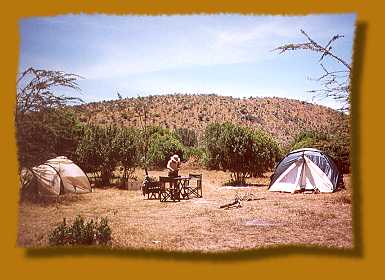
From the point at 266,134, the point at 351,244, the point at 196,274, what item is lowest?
the point at 196,274

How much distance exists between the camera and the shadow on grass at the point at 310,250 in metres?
5.86

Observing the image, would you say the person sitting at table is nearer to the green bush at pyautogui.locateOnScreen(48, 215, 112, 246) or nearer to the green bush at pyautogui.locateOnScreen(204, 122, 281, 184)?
the green bush at pyautogui.locateOnScreen(204, 122, 281, 184)

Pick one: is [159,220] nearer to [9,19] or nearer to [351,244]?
[351,244]

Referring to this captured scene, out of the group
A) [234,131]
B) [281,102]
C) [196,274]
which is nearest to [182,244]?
[196,274]

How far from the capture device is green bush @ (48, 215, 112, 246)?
633cm

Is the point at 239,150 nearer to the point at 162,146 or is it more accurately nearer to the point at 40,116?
the point at 162,146

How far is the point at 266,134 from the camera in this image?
983 cm

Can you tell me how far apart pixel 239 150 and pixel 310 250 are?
16.3 ft

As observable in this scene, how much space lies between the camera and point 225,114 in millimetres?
9055

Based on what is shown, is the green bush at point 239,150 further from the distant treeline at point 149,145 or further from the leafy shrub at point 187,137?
the leafy shrub at point 187,137

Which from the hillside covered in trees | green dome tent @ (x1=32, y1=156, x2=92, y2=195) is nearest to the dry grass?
green dome tent @ (x1=32, y1=156, x2=92, y2=195)

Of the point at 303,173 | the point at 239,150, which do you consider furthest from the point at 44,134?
the point at 303,173

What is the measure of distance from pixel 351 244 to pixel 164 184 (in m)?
3.96

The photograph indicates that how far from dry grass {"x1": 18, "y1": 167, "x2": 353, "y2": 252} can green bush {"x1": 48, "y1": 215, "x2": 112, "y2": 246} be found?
0.13 meters
